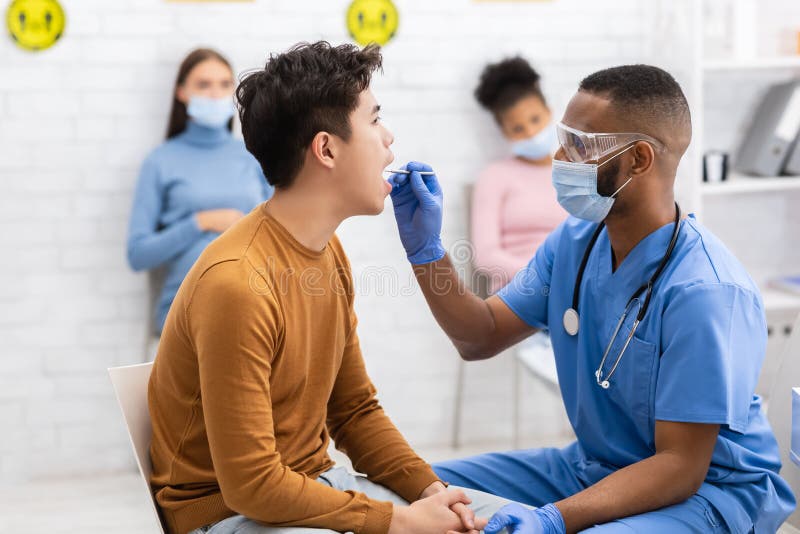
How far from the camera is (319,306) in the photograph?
1505 millimetres

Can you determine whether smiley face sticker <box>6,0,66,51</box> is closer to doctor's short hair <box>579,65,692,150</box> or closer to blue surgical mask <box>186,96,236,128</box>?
blue surgical mask <box>186,96,236,128</box>

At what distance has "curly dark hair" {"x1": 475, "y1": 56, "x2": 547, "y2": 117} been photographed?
123 inches

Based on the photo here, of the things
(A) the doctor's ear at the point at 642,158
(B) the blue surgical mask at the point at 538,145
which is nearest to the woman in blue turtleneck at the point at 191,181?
(B) the blue surgical mask at the point at 538,145

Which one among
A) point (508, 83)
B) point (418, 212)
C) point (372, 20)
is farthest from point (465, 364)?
point (418, 212)

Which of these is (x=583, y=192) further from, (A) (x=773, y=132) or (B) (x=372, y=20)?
(A) (x=773, y=132)

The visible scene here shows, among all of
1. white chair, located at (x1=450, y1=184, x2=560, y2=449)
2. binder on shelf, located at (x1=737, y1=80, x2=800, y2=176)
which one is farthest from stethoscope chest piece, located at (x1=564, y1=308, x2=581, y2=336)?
binder on shelf, located at (x1=737, y1=80, x2=800, y2=176)

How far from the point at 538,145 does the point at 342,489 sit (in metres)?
1.87

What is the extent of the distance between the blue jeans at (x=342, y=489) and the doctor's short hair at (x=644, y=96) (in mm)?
710

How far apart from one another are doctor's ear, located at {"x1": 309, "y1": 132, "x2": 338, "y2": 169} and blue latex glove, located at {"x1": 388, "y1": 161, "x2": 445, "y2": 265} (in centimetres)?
28

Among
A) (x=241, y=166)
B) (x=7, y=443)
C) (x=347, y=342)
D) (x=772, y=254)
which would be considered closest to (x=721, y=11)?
(x=772, y=254)

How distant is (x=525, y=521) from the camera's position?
4.67 ft

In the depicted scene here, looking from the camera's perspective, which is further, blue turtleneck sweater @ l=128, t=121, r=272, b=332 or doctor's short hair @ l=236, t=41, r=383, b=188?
blue turtleneck sweater @ l=128, t=121, r=272, b=332

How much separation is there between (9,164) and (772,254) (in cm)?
271

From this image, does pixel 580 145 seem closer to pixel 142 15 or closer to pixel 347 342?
pixel 347 342
